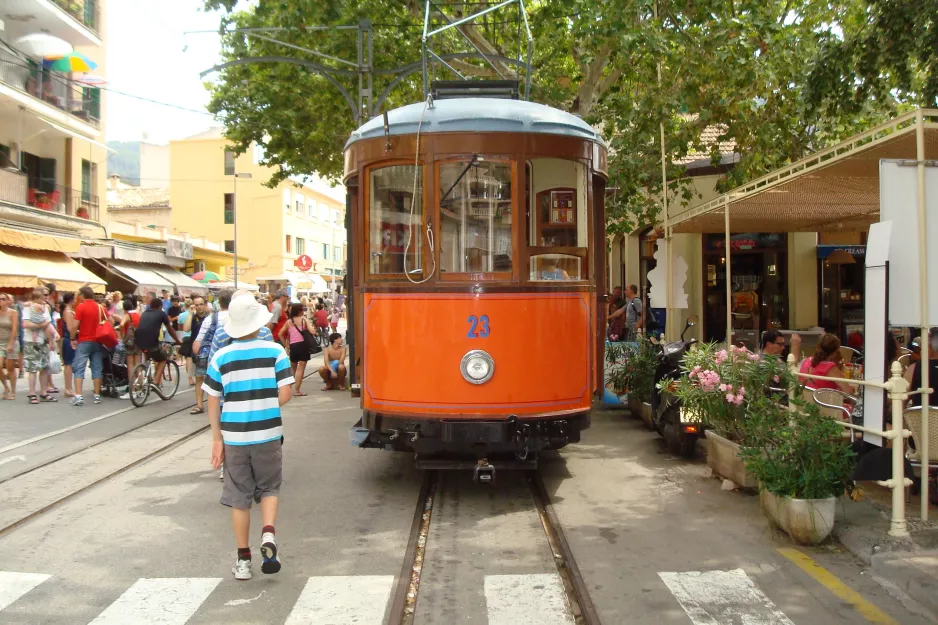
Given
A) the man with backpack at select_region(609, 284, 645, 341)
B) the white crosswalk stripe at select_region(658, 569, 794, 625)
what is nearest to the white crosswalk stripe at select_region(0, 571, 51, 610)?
the white crosswalk stripe at select_region(658, 569, 794, 625)

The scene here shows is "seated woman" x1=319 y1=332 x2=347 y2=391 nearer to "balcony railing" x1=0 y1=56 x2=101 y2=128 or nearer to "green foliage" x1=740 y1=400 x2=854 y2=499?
"green foliage" x1=740 y1=400 x2=854 y2=499

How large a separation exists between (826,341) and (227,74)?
648 inches

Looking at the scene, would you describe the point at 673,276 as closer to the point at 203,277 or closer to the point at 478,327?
the point at 478,327

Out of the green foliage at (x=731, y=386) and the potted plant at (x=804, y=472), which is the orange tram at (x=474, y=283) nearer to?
the green foliage at (x=731, y=386)

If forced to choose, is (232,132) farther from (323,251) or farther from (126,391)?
(323,251)

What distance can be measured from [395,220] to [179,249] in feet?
99.7

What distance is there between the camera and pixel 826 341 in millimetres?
7801

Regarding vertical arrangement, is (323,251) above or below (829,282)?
above

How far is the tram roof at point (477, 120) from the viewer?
692 cm

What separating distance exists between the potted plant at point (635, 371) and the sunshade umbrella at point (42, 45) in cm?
1924

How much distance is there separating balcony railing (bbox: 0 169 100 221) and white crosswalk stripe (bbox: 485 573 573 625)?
21221 millimetres

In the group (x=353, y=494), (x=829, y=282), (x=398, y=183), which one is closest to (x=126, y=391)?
(x=353, y=494)

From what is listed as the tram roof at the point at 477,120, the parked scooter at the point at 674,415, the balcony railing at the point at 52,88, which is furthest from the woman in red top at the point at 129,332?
the balcony railing at the point at 52,88

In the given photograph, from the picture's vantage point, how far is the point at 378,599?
4828 millimetres
